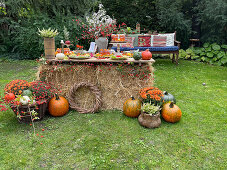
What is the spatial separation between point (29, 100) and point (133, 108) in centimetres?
173

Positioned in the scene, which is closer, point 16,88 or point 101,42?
point 16,88

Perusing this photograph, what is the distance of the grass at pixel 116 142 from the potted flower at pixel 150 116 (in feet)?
0.32

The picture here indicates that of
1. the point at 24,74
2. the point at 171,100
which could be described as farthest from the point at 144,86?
the point at 24,74

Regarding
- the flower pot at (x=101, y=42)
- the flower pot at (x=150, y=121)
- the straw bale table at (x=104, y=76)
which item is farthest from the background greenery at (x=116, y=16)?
the flower pot at (x=150, y=121)

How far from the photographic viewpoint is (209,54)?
8375 millimetres

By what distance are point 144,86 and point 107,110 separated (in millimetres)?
861

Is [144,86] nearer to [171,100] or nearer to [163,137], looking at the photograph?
[171,100]

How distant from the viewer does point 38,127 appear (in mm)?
3170

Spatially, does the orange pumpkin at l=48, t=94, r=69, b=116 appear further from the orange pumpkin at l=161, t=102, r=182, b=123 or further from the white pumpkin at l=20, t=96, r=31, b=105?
the orange pumpkin at l=161, t=102, r=182, b=123

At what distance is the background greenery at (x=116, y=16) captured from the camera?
8219 mm

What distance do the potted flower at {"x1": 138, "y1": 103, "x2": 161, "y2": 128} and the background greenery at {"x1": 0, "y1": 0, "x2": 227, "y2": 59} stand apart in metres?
6.17

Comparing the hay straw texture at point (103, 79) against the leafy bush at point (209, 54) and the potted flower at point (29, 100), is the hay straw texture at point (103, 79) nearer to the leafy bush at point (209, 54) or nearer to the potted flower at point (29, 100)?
the potted flower at point (29, 100)

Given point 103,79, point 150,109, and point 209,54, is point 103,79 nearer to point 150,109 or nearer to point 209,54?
point 150,109

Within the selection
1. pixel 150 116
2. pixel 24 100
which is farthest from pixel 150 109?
pixel 24 100
